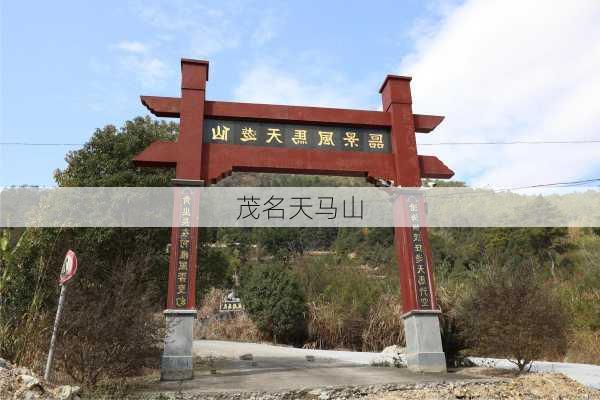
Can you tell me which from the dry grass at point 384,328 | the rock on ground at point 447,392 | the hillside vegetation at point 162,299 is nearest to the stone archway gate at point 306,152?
the hillside vegetation at point 162,299

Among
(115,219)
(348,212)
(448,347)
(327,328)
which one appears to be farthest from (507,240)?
(115,219)

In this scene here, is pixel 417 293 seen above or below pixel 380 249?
below

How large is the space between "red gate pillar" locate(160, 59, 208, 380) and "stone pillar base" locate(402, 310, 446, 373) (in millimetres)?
3874

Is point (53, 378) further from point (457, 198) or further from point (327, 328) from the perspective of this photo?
point (457, 198)

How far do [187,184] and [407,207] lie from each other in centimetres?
426

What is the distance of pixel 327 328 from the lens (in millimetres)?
16484

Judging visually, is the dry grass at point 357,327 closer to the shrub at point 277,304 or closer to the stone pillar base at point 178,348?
the shrub at point 277,304

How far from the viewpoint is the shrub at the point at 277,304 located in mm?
16797

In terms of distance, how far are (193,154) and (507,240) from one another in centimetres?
2708

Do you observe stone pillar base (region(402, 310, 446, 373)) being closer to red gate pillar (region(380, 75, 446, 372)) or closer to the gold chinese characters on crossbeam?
red gate pillar (region(380, 75, 446, 372))

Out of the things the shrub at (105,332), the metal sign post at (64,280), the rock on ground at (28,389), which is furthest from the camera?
the shrub at (105,332)

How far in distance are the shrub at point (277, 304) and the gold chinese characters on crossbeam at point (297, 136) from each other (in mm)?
8709

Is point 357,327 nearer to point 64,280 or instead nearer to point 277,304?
point 277,304

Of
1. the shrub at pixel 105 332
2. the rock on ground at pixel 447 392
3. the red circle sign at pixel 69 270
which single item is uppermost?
the red circle sign at pixel 69 270
